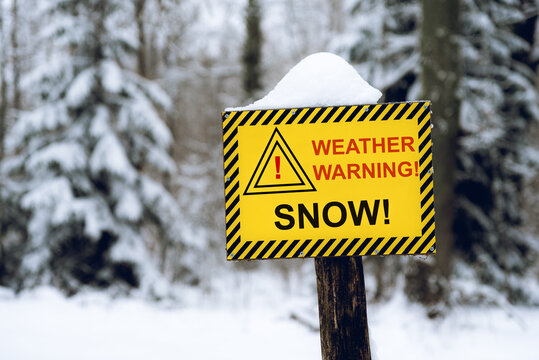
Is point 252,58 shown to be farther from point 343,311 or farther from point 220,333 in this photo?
point 343,311

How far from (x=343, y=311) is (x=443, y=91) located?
5.83m

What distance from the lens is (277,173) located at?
2160mm

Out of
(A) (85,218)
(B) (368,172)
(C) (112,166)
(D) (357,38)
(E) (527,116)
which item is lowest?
(B) (368,172)

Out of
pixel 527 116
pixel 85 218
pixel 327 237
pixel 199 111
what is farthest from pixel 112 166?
pixel 199 111

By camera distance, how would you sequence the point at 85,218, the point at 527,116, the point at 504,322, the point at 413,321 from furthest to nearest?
the point at 527,116
the point at 85,218
the point at 504,322
the point at 413,321

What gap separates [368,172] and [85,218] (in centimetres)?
775

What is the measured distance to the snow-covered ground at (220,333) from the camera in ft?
16.4

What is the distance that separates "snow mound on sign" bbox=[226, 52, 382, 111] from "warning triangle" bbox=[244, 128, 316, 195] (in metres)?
0.19

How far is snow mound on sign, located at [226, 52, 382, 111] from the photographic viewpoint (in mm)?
2227

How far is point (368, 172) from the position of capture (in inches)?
84.6

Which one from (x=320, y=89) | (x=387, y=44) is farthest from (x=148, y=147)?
(x=320, y=89)

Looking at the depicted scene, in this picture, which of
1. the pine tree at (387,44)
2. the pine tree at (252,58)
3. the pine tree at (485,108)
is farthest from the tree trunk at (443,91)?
the pine tree at (252,58)

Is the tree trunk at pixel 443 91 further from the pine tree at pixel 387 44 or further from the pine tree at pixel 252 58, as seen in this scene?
the pine tree at pixel 252 58

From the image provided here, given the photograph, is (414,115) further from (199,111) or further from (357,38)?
(199,111)
